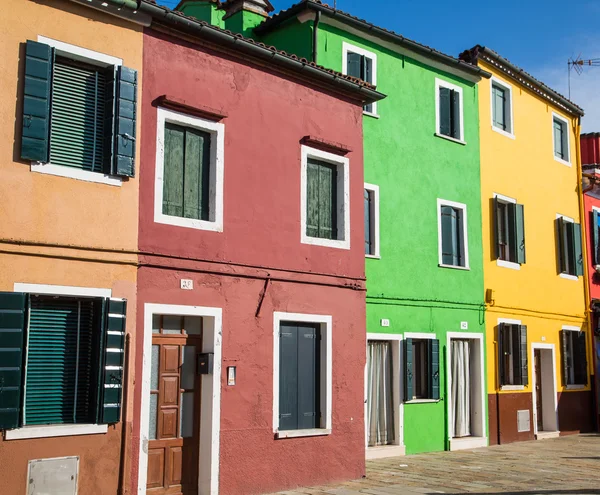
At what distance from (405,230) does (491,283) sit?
11.0 feet

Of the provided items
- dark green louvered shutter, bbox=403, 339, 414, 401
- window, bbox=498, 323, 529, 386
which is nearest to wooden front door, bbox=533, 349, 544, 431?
window, bbox=498, 323, 529, 386

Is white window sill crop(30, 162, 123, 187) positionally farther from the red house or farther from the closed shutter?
the closed shutter

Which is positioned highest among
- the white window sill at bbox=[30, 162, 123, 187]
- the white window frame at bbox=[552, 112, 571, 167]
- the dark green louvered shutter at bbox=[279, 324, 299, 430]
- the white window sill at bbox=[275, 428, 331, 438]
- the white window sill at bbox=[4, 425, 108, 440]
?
the white window frame at bbox=[552, 112, 571, 167]

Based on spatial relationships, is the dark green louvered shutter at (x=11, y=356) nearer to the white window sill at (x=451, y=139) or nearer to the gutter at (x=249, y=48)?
the gutter at (x=249, y=48)

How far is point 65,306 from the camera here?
30.1 feet

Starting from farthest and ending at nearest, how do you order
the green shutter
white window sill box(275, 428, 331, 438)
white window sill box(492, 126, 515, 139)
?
white window sill box(492, 126, 515, 139) < white window sill box(275, 428, 331, 438) < the green shutter

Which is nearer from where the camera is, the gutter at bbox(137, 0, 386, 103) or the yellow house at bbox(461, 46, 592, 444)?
the gutter at bbox(137, 0, 386, 103)

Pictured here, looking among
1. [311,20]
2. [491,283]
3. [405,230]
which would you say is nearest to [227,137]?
[311,20]

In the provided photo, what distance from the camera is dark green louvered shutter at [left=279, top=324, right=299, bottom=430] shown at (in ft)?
38.0

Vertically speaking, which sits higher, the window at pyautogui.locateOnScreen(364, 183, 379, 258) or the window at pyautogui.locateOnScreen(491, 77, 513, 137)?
the window at pyautogui.locateOnScreen(491, 77, 513, 137)

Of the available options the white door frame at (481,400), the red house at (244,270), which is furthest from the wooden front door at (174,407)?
the white door frame at (481,400)

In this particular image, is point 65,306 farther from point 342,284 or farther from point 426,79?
point 426,79

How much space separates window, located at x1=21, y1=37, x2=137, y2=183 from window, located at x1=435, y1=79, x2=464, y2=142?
29.7 ft

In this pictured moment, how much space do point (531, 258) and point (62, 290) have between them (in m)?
13.7
